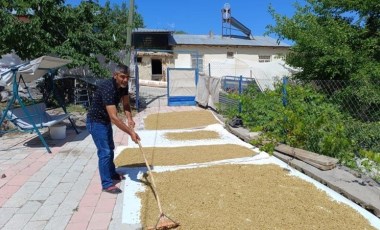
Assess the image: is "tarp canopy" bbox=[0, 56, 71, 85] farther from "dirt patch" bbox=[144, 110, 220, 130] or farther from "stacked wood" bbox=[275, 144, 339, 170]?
"stacked wood" bbox=[275, 144, 339, 170]

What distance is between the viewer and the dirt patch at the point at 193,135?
7.89 m

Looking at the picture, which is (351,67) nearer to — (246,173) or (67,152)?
(246,173)

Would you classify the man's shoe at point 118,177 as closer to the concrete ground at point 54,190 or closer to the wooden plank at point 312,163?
the concrete ground at point 54,190

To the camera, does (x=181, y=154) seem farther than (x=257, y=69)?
No

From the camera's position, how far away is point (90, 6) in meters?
12.0

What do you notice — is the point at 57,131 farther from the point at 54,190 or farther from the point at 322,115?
the point at 322,115

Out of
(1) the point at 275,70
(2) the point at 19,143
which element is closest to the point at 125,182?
(2) the point at 19,143

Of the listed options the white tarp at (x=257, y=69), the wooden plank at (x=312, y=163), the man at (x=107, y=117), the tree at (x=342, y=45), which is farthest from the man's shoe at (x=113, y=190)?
the white tarp at (x=257, y=69)

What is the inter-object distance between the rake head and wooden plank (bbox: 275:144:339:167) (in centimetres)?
270

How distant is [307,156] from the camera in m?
5.48

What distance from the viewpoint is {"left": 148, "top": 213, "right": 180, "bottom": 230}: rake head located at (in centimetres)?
343

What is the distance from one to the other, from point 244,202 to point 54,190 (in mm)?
2487

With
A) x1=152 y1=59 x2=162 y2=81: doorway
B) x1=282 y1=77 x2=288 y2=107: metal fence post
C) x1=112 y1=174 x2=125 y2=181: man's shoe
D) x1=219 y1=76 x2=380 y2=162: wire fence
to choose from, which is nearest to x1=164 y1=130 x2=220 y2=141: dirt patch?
x1=219 y1=76 x2=380 y2=162: wire fence

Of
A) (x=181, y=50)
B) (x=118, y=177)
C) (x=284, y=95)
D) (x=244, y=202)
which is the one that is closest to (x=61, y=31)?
(x=284, y=95)
